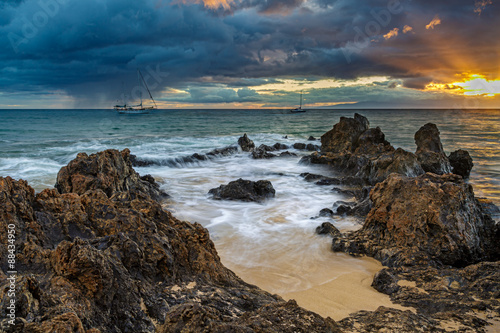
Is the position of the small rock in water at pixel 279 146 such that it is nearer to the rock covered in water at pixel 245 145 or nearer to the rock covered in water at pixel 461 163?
the rock covered in water at pixel 245 145

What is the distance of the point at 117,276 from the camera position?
2.60 m

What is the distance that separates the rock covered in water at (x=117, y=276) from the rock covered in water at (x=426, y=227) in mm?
2799

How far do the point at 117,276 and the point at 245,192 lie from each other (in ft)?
24.4

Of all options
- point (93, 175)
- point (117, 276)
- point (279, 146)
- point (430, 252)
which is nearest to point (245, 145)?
point (279, 146)

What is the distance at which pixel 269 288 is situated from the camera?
4.64 m

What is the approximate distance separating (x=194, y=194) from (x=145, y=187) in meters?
1.96

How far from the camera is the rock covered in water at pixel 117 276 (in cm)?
199

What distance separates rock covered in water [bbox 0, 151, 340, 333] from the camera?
1987 millimetres

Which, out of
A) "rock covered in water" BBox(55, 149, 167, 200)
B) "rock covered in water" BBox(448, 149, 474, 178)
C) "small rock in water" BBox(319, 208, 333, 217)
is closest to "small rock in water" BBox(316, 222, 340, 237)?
"small rock in water" BBox(319, 208, 333, 217)

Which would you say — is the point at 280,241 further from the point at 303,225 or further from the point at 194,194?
the point at 194,194

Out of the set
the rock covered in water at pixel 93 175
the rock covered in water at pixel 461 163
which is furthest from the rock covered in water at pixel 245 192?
the rock covered in water at pixel 461 163

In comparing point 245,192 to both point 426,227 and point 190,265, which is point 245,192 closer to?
point 426,227

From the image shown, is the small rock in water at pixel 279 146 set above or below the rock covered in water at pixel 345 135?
below

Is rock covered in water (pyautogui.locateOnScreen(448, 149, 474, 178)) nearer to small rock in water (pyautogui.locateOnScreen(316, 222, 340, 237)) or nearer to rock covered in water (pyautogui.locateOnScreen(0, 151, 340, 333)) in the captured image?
small rock in water (pyautogui.locateOnScreen(316, 222, 340, 237))
